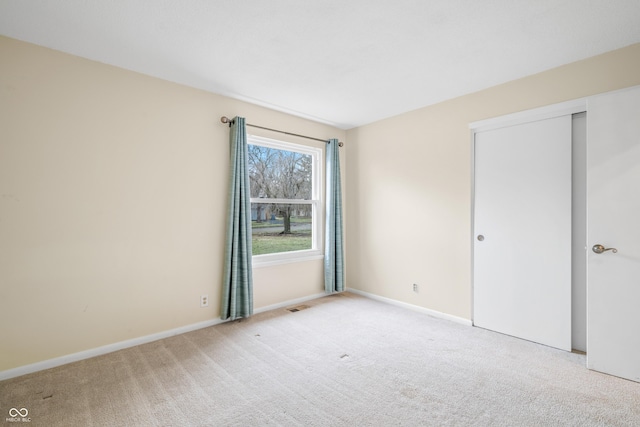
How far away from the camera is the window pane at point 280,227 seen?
148 inches

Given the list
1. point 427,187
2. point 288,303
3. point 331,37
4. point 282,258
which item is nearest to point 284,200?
point 282,258

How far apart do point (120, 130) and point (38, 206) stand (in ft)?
2.85

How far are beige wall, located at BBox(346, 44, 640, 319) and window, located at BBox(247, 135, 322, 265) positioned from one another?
24.6 inches

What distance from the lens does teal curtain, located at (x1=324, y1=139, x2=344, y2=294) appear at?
13.9ft

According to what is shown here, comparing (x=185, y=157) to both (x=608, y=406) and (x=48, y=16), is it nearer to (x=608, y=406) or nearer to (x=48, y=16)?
(x=48, y=16)

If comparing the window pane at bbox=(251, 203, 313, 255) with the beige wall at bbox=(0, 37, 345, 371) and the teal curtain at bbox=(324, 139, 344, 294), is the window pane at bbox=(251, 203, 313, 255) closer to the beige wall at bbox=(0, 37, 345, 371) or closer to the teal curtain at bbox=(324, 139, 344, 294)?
the teal curtain at bbox=(324, 139, 344, 294)

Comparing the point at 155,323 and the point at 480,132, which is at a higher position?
the point at 480,132

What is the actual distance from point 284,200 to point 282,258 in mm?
760

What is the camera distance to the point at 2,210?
7.13 feet

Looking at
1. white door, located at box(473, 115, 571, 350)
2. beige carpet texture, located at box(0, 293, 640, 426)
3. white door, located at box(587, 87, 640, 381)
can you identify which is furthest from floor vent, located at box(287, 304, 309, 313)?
white door, located at box(587, 87, 640, 381)

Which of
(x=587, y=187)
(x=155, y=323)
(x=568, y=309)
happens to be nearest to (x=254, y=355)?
(x=155, y=323)

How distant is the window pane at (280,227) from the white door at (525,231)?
2.17 m

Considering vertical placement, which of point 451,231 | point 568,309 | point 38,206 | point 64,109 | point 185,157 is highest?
point 64,109

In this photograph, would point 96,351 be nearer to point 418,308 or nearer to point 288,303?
point 288,303
